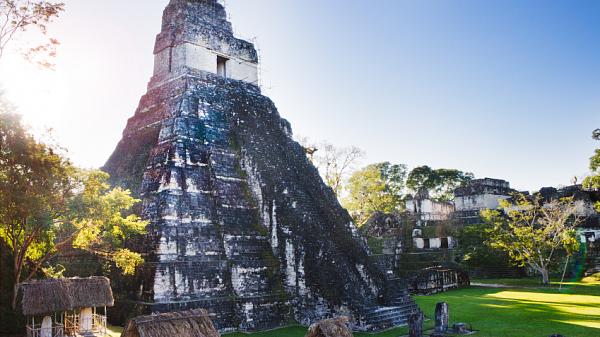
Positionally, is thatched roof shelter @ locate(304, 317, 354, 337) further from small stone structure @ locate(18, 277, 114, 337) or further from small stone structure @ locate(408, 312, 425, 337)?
small stone structure @ locate(18, 277, 114, 337)

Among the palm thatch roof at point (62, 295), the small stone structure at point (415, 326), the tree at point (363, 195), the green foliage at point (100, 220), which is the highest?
the tree at point (363, 195)

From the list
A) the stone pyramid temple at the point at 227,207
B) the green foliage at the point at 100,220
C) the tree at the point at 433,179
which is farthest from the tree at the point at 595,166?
the tree at the point at 433,179

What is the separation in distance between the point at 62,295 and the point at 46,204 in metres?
2.19

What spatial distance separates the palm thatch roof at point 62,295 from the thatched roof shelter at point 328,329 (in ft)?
20.1

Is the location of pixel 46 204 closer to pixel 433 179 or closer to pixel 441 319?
pixel 441 319

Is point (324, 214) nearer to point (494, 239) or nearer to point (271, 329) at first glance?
point (271, 329)

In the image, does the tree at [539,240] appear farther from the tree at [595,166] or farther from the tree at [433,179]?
the tree at [433,179]

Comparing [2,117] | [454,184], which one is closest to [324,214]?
[2,117]

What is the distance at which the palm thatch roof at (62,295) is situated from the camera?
429 inches

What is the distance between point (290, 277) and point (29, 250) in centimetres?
720

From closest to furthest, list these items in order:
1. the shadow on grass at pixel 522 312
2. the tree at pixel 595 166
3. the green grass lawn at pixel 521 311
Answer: the shadow on grass at pixel 522 312 → the green grass lawn at pixel 521 311 → the tree at pixel 595 166

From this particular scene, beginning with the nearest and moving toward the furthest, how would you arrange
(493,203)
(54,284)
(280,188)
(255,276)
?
(54,284)
(255,276)
(280,188)
(493,203)

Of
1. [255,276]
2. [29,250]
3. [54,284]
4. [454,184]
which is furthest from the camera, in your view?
[454,184]

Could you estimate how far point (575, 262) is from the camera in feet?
87.2
